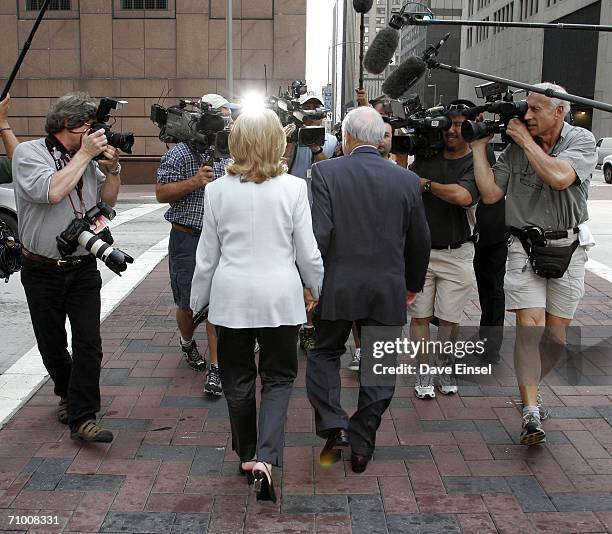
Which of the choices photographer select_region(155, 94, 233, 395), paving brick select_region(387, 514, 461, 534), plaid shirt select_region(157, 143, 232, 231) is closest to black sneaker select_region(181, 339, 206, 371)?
photographer select_region(155, 94, 233, 395)

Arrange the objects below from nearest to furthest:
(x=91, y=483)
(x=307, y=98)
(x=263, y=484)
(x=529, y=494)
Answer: (x=263, y=484)
(x=529, y=494)
(x=91, y=483)
(x=307, y=98)

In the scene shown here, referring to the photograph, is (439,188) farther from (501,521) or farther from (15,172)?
(15,172)

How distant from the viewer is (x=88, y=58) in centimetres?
2430

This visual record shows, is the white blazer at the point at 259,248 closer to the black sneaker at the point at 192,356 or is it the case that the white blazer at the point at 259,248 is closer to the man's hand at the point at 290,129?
the man's hand at the point at 290,129

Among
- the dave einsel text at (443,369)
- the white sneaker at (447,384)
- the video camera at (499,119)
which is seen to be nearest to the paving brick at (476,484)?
the dave einsel text at (443,369)

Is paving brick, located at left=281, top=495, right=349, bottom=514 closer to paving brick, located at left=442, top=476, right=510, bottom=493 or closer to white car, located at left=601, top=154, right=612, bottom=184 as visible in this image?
paving brick, located at left=442, top=476, right=510, bottom=493

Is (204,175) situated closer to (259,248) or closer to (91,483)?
(259,248)

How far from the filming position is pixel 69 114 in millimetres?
4355

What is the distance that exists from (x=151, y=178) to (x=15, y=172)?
2112cm

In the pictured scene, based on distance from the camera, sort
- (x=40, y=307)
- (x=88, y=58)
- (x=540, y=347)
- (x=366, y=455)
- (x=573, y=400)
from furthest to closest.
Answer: (x=88, y=58)
(x=573, y=400)
(x=540, y=347)
(x=40, y=307)
(x=366, y=455)

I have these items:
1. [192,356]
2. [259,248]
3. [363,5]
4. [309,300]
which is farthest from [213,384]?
[363,5]

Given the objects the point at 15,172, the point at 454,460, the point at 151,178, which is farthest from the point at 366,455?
the point at 151,178

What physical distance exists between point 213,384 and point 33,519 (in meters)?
1.81

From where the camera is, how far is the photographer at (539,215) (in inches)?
174
